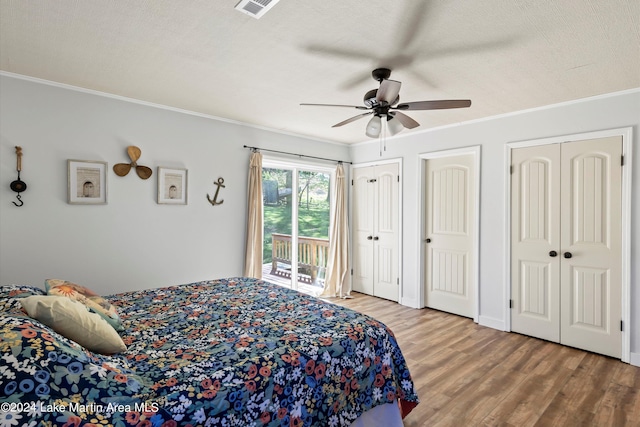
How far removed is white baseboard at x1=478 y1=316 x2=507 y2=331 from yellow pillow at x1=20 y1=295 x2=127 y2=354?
3834mm

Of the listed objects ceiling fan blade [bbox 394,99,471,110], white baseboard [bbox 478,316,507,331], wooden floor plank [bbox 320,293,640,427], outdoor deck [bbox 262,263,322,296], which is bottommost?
wooden floor plank [bbox 320,293,640,427]

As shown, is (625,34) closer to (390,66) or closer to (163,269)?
(390,66)

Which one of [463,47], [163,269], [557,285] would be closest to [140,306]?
[163,269]

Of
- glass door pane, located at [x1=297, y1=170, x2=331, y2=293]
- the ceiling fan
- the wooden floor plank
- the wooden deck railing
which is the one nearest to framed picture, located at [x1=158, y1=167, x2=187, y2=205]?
the wooden deck railing

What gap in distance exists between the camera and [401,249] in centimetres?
480

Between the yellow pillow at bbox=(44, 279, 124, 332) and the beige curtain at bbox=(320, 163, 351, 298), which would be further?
the beige curtain at bbox=(320, 163, 351, 298)

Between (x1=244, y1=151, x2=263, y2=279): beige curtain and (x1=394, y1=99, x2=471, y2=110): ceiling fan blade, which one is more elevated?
(x1=394, y1=99, x2=471, y2=110): ceiling fan blade

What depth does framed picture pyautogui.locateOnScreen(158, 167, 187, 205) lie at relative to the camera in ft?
11.6

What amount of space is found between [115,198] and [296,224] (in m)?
2.43

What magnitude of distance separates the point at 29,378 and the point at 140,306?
136 cm

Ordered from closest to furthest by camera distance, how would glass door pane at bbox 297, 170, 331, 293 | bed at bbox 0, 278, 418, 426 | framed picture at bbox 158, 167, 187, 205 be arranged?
bed at bbox 0, 278, 418, 426 → framed picture at bbox 158, 167, 187, 205 → glass door pane at bbox 297, 170, 331, 293

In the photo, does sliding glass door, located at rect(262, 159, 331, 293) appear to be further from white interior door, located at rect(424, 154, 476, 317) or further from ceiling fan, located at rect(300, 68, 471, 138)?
ceiling fan, located at rect(300, 68, 471, 138)

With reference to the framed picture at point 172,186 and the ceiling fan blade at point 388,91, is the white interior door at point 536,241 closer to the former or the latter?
the ceiling fan blade at point 388,91

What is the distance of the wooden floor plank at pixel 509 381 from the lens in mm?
2195
